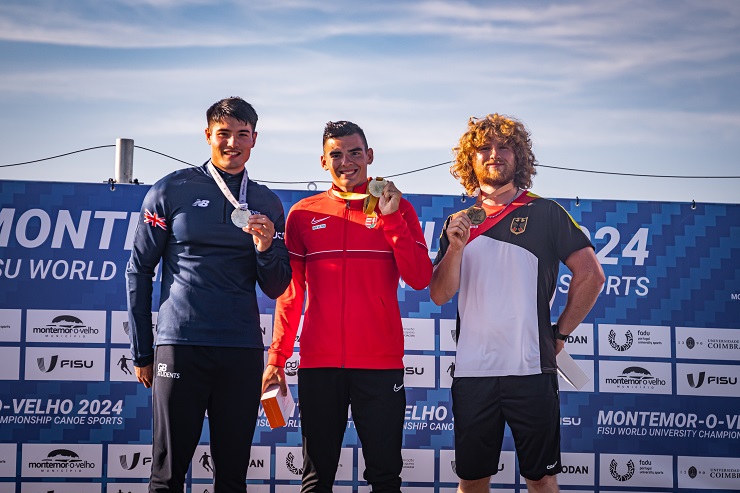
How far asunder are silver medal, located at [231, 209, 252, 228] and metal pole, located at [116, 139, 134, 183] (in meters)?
2.03

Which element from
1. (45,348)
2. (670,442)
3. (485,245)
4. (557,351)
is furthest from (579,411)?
(45,348)

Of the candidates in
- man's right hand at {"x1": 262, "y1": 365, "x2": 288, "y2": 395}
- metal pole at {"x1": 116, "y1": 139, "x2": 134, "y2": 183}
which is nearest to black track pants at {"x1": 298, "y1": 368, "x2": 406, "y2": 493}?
man's right hand at {"x1": 262, "y1": 365, "x2": 288, "y2": 395}

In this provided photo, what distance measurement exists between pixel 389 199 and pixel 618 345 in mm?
2368

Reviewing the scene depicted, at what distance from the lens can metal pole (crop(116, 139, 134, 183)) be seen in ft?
15.9

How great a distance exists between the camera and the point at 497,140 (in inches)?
139

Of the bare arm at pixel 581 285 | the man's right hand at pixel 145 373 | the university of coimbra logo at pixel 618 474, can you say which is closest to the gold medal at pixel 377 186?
the bare arm at pixel 581 285

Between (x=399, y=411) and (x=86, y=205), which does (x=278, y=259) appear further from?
(x=86, y=205)

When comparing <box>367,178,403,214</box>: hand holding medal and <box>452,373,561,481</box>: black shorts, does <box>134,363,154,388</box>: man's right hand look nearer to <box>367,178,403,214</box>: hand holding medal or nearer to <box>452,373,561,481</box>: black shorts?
<box>367,178,403,214</box>: hand holding medal

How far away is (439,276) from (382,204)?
459mm

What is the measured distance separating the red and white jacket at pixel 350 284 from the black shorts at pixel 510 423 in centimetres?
37

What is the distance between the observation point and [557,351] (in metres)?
3.46

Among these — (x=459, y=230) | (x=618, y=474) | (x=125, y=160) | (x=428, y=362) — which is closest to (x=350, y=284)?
(x=459, y=230)

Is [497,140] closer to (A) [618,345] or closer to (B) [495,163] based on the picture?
(B) [495,163]

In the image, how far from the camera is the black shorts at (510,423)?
3.22 metres
